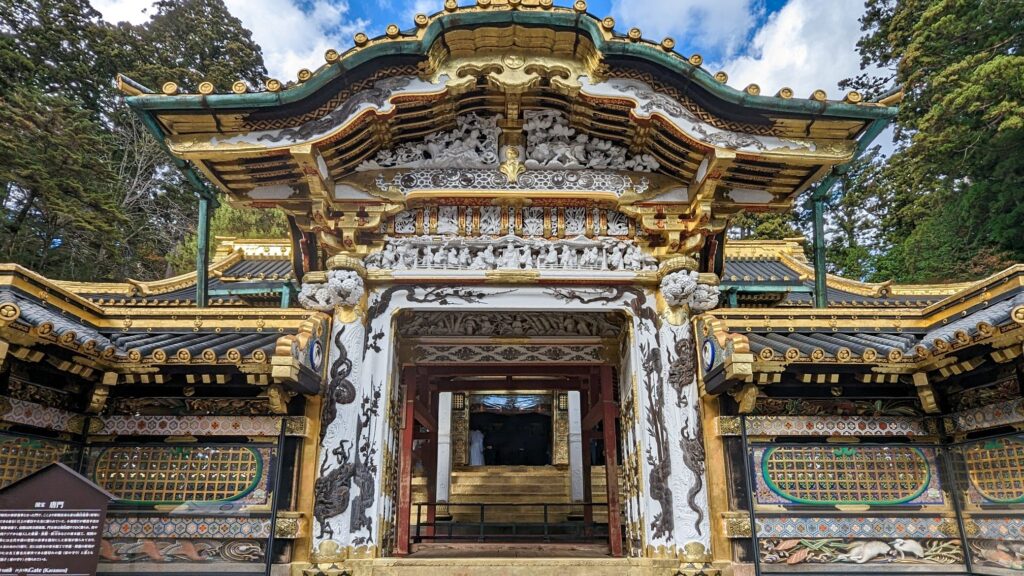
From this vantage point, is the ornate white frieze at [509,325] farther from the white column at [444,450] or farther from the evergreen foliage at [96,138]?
the evergreen foliage at [96,138]

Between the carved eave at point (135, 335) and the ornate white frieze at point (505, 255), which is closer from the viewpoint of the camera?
the carved eave at point (135, 335)

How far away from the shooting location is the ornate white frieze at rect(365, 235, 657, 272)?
24.6 feet

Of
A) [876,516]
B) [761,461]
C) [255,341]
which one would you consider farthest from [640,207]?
[255,341]

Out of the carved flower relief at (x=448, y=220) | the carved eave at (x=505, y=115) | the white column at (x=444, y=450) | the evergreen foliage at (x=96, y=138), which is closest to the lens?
the carved eave at (x=505, y=115)

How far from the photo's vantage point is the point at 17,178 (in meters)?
17.8

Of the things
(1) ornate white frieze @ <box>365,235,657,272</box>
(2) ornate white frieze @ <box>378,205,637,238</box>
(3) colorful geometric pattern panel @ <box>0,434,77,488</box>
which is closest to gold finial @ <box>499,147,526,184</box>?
(2) ornate white frieze @ <box>378,205,637,238</box>

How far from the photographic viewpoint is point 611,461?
9.32 m

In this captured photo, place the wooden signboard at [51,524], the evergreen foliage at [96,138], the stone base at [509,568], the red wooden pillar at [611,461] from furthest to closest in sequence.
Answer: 1. the evergreen foliage at [96,138]
2. the red wooden pillar at [611,461]
3. the stone base at [509,568]
4. the wooden signboard at [51,524]

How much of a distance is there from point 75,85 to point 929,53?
31.6 meters

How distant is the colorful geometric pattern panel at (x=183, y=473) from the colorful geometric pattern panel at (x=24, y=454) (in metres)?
0.39

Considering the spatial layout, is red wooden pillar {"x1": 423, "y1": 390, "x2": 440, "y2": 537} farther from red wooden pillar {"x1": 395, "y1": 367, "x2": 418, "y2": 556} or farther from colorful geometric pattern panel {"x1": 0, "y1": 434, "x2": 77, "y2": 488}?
colorful geometric pattern panel {"x1": 0, "y1": 434, "x2": 77, "y2": 488}

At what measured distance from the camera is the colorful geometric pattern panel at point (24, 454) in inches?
218

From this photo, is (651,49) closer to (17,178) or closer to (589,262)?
(589,262)

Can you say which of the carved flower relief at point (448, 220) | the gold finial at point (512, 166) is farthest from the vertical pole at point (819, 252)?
the carved flower relief at point (448, 220)
